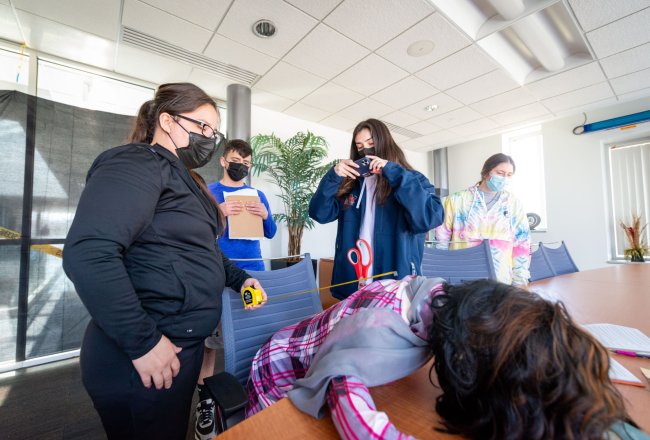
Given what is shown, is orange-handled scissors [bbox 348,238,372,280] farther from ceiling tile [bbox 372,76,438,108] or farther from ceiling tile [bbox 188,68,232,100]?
ceiling tile [bbox 188,68,232,100]

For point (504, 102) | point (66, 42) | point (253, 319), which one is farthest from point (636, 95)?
point (66, 42)

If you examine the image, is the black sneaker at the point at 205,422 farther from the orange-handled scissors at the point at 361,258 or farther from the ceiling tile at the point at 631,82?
the ceiling tile at the point at 631,82

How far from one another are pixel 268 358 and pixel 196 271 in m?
0.35

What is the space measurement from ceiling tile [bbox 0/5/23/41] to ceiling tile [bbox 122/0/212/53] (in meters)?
0.88

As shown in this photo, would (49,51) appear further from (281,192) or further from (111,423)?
(111,423)

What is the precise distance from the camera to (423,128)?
490 centimetres

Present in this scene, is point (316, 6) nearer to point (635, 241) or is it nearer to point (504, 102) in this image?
point (504, 102)


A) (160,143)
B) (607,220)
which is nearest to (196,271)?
(160,143)

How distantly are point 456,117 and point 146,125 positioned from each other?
178 inches

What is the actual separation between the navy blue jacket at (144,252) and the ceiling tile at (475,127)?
4928 mm

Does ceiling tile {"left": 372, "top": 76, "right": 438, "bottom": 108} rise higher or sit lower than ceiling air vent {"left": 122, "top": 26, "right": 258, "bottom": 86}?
lower

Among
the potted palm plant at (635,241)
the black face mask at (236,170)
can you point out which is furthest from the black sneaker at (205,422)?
the potted palm plant at (635,241)

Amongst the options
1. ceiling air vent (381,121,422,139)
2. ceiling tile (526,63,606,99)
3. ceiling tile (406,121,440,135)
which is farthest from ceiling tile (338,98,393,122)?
ceiling tile (526,63,606,99)

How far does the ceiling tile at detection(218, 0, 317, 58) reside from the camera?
7.44 ft
